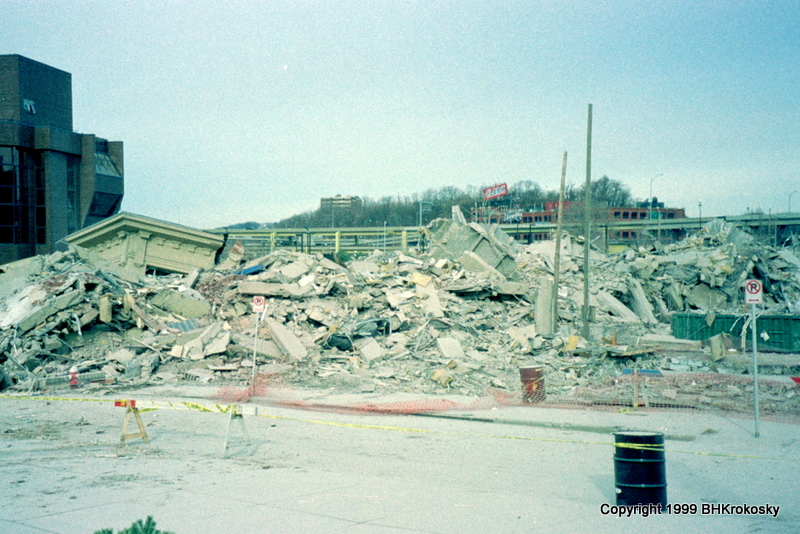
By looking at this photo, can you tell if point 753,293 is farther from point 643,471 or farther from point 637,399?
point 643,471

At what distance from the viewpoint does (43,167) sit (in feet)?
137

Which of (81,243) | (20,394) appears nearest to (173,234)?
(81,243)

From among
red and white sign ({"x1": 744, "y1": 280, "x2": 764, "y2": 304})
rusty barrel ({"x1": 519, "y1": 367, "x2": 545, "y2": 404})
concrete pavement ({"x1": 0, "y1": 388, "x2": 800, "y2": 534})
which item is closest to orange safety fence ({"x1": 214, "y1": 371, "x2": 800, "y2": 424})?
rusty barrel ({"x1": 519, "y1": 367, "x2": 545, "y2": 404})

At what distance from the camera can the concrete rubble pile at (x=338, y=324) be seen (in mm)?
17609

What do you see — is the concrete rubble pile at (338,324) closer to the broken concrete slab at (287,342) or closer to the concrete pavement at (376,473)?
the broken concrete slab at (287,342)

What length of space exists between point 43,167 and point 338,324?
99.7 feet

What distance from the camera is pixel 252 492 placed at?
7078 millimetres

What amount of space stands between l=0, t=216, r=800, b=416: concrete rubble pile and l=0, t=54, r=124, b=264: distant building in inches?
755

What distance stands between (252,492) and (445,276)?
17995 mm

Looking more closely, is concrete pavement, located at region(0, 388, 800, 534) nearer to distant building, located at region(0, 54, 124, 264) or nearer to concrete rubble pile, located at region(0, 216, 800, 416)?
concrete rubble pile, located at region(0, 216, 800, 416)

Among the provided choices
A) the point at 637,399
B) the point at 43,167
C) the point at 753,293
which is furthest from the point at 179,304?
the point at 43,167

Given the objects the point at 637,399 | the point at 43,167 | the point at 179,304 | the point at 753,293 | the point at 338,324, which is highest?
the point at 43,167

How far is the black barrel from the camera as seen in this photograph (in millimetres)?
6375

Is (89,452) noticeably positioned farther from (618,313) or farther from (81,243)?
(618,313)
